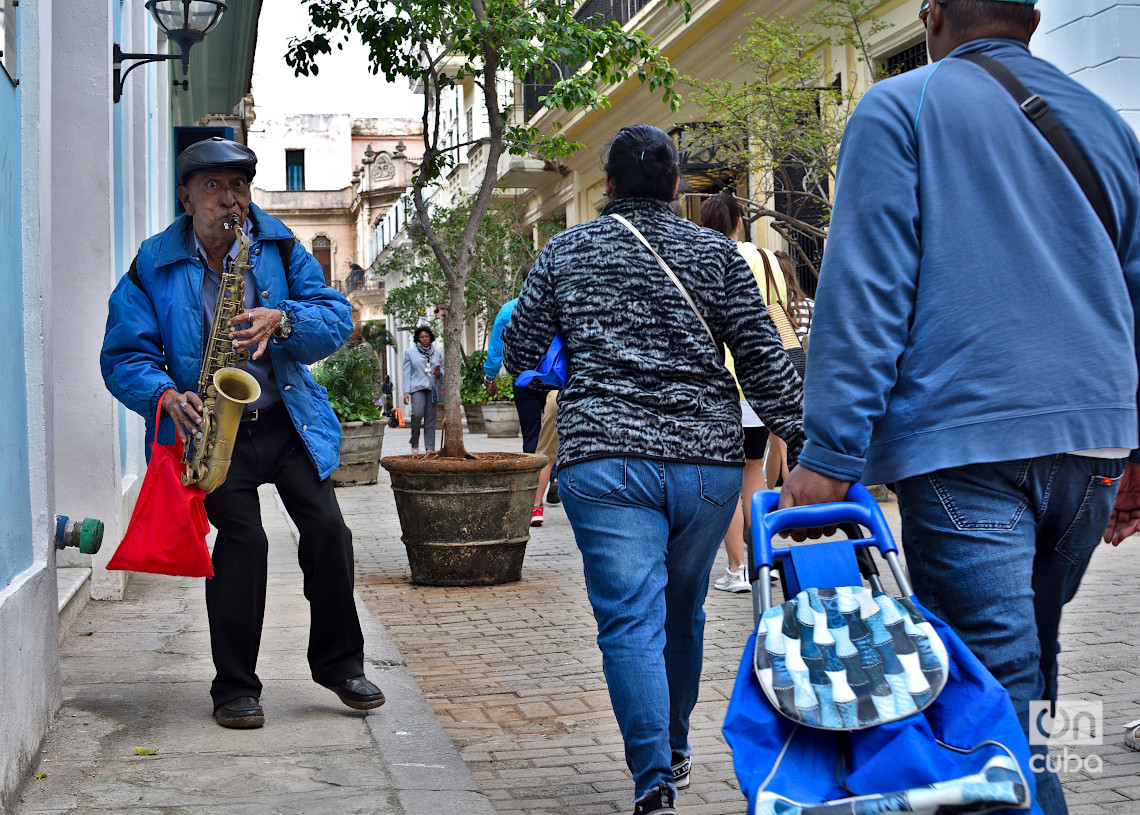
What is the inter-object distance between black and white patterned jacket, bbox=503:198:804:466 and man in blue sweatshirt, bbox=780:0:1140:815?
92cm

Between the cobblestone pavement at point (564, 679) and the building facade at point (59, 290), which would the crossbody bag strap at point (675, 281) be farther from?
the building facade at point (59, 290)

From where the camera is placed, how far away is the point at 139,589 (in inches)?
275

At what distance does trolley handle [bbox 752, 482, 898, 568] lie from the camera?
249 cm

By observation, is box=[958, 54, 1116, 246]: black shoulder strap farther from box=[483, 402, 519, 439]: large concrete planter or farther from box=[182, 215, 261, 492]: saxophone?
box=[483, 402, 519, 439]: large concrete planter

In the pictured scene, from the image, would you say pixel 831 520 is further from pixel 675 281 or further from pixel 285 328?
pixel 285 328

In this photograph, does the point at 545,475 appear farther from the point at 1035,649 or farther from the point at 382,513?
the point at 1035,649

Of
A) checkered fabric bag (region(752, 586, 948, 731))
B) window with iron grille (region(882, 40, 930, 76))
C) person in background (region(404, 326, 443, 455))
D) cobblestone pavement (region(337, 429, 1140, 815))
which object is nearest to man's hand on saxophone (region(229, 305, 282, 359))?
cobblestone pavement (region(337, 429, 1140, 815))

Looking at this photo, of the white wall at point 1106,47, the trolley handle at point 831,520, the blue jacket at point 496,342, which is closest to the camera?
the trolley handle at point 831,520

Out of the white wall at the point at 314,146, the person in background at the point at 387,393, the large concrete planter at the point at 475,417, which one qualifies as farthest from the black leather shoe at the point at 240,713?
the white wall at the point at 314,146

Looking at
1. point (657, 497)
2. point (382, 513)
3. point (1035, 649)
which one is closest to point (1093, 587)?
point (657, 497)

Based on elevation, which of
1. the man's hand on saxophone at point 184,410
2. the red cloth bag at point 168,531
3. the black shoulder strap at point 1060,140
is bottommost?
the red cloth bag at point 168,531

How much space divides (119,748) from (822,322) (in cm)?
280

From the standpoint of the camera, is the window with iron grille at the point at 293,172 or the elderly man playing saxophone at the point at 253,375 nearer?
the elderly man playing saxophone at the point at 253,375

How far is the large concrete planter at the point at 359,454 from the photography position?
559 inches
